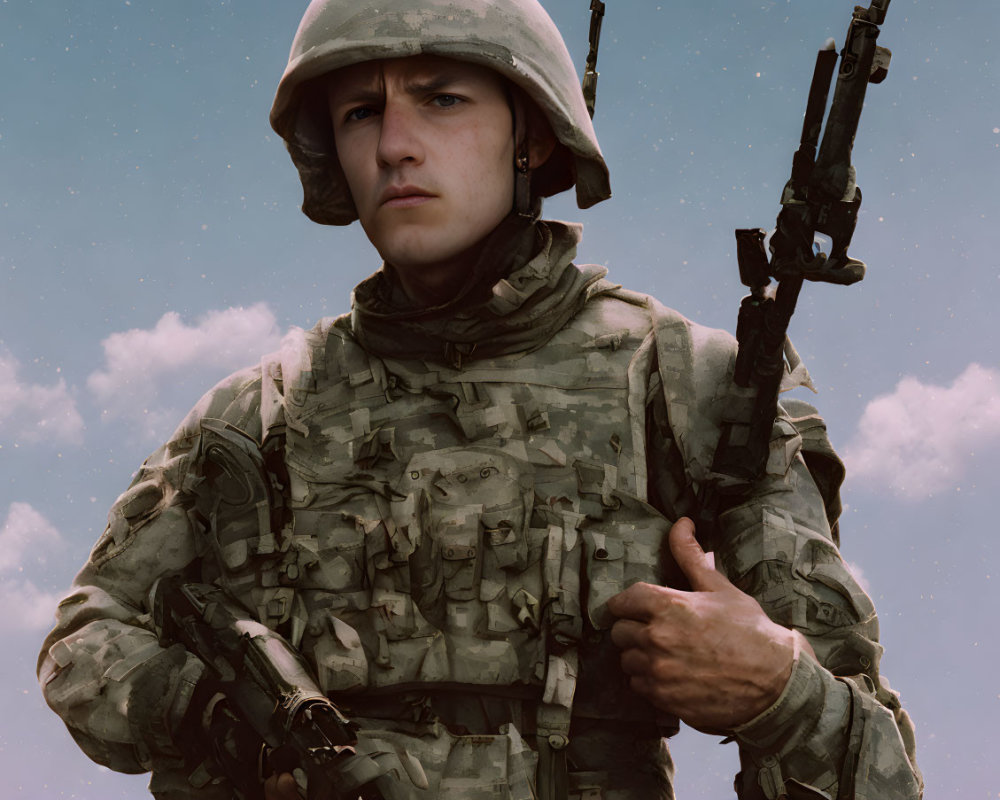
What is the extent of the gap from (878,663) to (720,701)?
633mm

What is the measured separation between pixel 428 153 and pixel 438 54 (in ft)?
1.03

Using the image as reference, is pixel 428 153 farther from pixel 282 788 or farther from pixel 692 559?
pixel 282 788

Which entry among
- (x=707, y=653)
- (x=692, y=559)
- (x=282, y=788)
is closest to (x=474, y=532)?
(x=692, y=559)

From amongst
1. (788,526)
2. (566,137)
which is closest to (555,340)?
(566,137)

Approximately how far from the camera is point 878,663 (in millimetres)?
4809

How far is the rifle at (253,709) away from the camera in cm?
446

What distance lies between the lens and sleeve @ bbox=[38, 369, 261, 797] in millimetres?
4902

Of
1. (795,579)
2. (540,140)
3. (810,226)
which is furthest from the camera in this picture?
(540,140)

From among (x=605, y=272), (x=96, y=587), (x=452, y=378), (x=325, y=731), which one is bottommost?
(x=325, y=731)

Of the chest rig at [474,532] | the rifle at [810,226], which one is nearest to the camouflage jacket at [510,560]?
the chest rig at [474,532]

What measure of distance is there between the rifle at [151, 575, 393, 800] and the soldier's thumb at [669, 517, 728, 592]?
3.68 feet

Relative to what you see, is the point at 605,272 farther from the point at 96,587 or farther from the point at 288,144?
the point at 96,587

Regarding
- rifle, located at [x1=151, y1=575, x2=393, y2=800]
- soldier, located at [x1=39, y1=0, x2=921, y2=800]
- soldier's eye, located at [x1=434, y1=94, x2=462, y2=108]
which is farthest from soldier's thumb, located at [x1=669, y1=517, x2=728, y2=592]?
soldier's eye, located at [x1=434, y1=94, x2=462, y2=108]

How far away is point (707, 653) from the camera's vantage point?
4.50 meters
